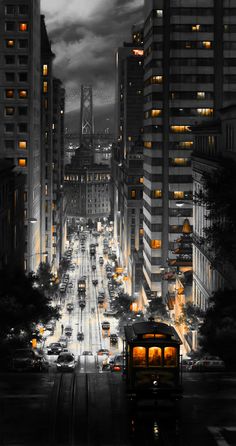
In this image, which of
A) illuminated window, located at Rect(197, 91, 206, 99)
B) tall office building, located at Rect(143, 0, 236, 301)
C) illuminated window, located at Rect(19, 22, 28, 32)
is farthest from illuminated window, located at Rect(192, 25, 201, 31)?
illuminated window, located at Rect(19, 22, 28, 32)

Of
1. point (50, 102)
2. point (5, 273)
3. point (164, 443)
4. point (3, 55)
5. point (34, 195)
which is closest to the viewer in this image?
point (164, 443)

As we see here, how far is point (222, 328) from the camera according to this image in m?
54.5

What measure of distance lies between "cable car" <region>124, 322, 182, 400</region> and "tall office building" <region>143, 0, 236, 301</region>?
89.6 m

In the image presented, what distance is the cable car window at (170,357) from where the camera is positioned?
35.9m

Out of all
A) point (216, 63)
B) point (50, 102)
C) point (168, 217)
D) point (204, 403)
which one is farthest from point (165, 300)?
point (204, 403)

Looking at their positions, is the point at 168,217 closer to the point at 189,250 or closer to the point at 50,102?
the point at 189,250

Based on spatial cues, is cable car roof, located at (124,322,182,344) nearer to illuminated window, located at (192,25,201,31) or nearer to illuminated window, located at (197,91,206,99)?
illuminated window, located at (192,25,201,31)

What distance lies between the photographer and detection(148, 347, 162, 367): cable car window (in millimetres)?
35781

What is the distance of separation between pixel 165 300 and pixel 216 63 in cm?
3461

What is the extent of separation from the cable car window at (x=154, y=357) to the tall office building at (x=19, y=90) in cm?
8705

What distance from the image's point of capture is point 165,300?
130375mm

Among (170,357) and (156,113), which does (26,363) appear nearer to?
(170,357)

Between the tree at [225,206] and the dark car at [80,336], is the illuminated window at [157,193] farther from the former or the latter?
the tree at [225,206]

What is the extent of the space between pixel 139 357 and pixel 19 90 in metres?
93.2
